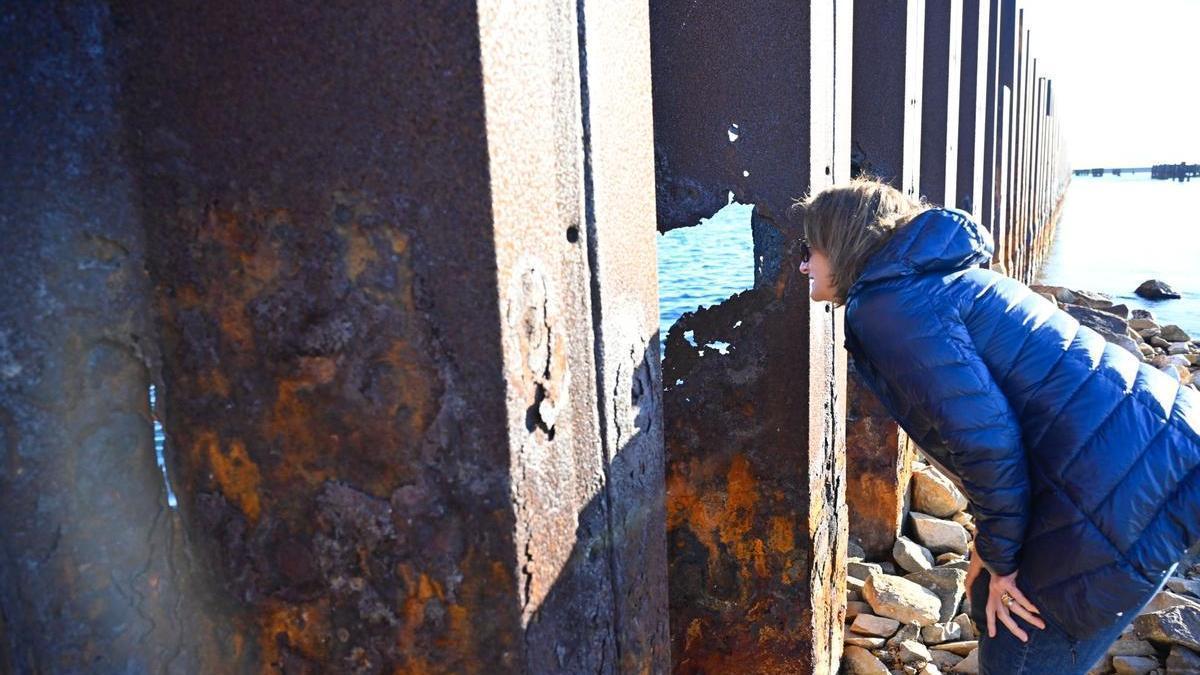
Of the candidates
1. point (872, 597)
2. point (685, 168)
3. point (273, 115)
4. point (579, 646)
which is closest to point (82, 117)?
point (273, 115)

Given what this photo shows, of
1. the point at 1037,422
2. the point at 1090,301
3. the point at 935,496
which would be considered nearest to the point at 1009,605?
the point at 1037,422

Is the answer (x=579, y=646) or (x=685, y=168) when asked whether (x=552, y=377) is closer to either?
(x=579, y=646)

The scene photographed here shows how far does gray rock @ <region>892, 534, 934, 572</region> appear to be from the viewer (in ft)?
13.1

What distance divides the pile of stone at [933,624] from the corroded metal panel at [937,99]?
2.22 metres

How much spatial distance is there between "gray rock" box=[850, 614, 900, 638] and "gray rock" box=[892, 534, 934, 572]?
0.56 m

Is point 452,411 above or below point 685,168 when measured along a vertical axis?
below

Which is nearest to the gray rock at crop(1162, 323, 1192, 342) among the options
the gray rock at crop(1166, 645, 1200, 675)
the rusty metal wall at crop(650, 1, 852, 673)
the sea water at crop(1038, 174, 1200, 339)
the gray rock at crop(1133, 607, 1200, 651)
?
the sea water at crop(1038, 174, 1200, 339)

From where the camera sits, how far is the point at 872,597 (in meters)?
3.60

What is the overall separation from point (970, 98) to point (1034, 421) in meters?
5.96

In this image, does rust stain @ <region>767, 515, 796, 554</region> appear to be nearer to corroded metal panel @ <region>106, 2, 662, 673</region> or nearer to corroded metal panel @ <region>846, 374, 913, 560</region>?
corroded metal panel @ <region>106, 2, 662, 673</region>

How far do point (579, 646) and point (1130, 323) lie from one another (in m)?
11.6

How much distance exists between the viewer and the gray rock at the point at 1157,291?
14.6 meters

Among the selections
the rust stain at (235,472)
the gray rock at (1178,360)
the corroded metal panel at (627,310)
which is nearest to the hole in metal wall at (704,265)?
the gray rock at (1178,360)

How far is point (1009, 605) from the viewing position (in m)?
2.01
